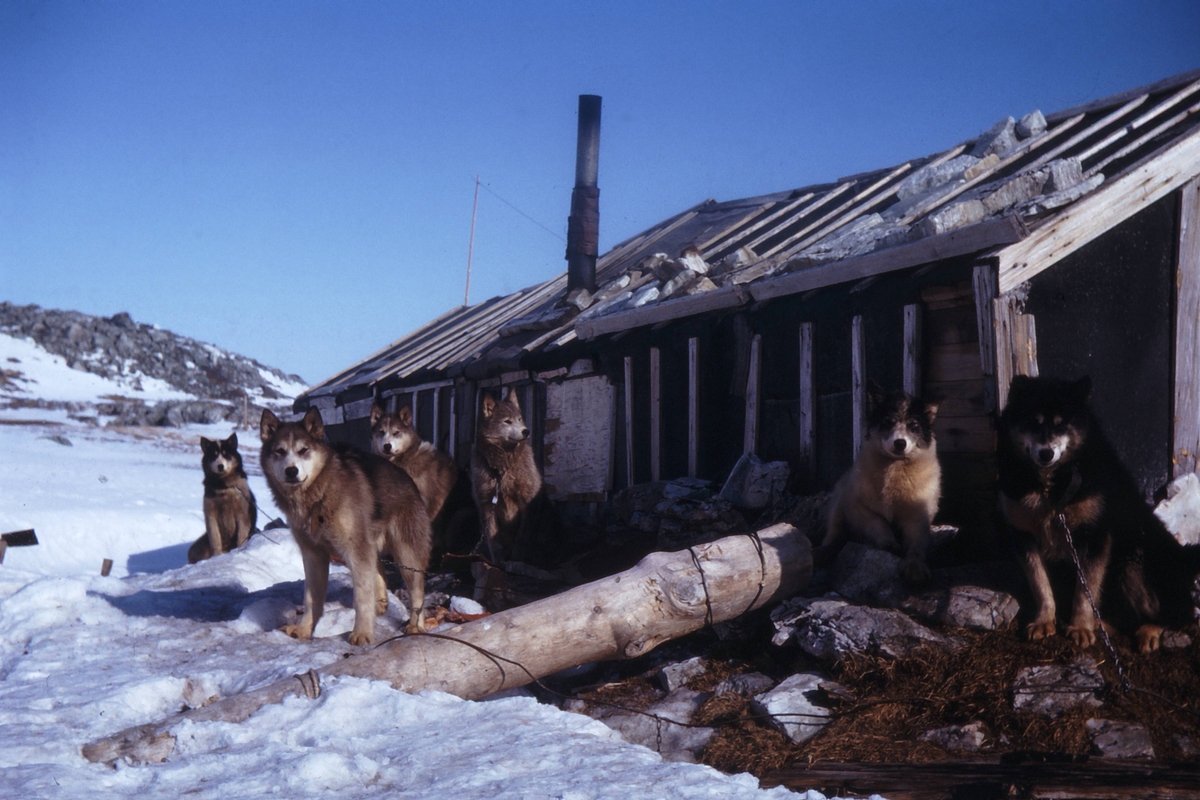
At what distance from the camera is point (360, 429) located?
15242mm

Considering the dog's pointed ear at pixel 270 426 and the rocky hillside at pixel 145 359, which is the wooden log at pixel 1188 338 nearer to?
the dog's pointed ear at pixel 270 426

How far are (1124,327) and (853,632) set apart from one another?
3842 millimetres

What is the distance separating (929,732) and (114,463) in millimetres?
22988

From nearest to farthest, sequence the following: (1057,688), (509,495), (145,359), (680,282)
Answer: (1057,688)
(509,495)
(680,282)
(145,359)

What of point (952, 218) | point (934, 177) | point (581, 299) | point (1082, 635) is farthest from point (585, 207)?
point (1082, 635)

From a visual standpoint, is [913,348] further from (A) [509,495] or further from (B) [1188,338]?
(A) [509,495]

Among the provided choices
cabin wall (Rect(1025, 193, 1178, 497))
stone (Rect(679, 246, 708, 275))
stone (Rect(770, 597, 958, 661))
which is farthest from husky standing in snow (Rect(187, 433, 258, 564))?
cabin wall (Rect(1025, 193, 1178, 497))

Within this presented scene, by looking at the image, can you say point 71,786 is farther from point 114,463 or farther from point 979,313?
point 114,463

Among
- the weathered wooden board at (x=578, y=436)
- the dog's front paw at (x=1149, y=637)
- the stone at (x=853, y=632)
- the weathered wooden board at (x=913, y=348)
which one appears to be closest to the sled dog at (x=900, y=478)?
the stone at (x=853, y=632)

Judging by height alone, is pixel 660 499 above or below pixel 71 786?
above

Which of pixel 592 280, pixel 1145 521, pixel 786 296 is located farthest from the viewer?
pixel 592 280

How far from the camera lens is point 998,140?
8.70 metres

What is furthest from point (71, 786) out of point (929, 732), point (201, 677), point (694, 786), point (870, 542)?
point (870, 542)

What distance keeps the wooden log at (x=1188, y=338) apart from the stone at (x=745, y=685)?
4418mm
